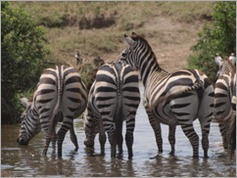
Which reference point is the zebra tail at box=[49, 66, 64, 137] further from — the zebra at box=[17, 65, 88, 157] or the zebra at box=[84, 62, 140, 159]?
the zebra at box=[84, 62, 140, 159]

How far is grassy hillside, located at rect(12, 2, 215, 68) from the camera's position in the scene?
36.1 metres

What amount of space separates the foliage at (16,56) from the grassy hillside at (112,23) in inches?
708

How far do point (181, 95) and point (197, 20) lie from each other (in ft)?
99.5

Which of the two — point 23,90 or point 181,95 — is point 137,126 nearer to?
point 23,90

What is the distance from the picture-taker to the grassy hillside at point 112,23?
36094 millimetres

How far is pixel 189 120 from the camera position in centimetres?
1096

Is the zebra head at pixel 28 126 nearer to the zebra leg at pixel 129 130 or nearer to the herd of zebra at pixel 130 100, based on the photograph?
the herd of zebra at pixel 130 100

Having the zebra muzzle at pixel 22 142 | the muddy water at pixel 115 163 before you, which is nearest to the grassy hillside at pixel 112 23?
the zebra muzzle at pixel 22 142

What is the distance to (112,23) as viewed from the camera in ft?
135

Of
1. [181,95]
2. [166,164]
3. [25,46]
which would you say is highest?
[25,46]

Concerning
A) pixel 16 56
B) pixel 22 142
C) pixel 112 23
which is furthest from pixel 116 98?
pixel 112 23

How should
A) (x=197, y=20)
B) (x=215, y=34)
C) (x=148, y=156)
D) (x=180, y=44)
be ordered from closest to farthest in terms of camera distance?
(x=148, y=156) < (x=215, y=34) < (x=180, y=44) < (x=197, y=20)

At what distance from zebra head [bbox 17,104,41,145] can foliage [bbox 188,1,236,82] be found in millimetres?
9151

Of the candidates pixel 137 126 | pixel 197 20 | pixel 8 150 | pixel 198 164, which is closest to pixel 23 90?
pixel 137 126
